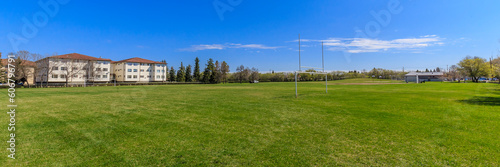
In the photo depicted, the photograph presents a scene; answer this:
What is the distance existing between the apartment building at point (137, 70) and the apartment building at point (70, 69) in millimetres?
7089

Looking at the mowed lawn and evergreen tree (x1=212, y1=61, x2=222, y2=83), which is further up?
evergreen tree (x1=212, y1=61, x2=222, y2=83)

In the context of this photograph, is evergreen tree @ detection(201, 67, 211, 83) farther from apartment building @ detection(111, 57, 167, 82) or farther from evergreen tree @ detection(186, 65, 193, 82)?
apartment building @ detection(111, 57, 167, 82)

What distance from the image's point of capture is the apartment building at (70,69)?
46062mm

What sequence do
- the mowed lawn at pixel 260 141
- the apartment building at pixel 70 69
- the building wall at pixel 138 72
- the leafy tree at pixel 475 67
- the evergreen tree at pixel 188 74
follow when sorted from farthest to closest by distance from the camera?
1. the evergreen tree at pixel 188 74
2. the building wall at pixel 138 72
3. the leafy tree at pixel 475 67
4. the apartment building at pixel 70 69
5. the mowed lawn at pixel 260 141

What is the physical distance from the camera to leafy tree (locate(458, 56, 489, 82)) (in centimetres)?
5221

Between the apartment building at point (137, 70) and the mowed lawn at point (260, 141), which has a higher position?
the apartment building at point (137, 70)

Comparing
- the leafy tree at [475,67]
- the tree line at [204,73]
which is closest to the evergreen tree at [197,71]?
the tree line at [204,73]

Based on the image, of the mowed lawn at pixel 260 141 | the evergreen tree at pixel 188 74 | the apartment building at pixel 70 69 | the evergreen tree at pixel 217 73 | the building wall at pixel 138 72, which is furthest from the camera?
the evergreen tree at pixel 188 74

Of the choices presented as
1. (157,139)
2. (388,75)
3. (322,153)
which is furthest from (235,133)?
(388,75)

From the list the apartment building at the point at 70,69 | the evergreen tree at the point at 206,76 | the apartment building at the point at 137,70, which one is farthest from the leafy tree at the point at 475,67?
the apartment building at the point at 70,69

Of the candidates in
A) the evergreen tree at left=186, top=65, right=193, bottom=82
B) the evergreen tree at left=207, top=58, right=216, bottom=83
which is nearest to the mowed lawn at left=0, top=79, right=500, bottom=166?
the evergreen tree at left=207, top=58, right=216, bottom=83

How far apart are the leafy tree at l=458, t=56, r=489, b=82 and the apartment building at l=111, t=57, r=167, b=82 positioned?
92.5 meters

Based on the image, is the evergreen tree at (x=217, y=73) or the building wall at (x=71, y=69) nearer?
the building wall at (x=71, y=69)

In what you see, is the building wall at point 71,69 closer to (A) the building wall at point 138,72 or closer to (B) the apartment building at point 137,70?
A: (A) the building wall at point 138,72
